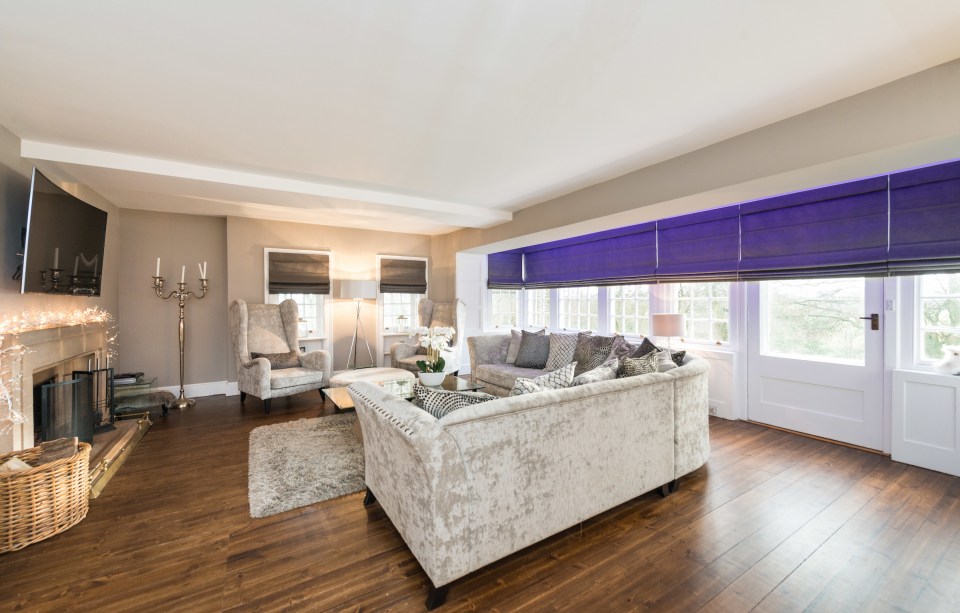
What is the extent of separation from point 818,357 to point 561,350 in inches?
92.7

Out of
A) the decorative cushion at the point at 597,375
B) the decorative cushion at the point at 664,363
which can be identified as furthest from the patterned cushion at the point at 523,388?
the decorative cushion at the point at 664,363

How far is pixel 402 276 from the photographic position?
6457mm

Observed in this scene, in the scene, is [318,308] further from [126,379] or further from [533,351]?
[533,351]

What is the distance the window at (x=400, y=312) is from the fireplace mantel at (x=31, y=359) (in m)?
3.53

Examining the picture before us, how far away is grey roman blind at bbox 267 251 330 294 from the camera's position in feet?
17.8

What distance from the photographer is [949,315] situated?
115 inches

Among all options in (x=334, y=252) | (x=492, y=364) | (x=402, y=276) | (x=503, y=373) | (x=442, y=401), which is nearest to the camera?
(x=442, y=401)

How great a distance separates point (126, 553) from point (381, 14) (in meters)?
2.89

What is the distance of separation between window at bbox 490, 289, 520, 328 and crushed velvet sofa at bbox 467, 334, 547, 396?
1.76 m

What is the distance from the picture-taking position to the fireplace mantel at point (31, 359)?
7.93ft

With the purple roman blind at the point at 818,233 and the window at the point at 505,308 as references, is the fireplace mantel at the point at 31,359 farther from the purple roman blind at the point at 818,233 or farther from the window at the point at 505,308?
the purple roman blind at the point at 818,233

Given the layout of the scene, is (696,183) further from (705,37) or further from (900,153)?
(705,37)

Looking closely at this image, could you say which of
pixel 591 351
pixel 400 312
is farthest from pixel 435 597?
pixel 400 312

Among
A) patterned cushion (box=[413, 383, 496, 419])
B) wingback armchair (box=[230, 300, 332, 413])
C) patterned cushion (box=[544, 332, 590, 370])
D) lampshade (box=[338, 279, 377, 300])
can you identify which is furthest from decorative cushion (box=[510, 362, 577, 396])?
lampshade (box=[338, 279, 377, 300])
